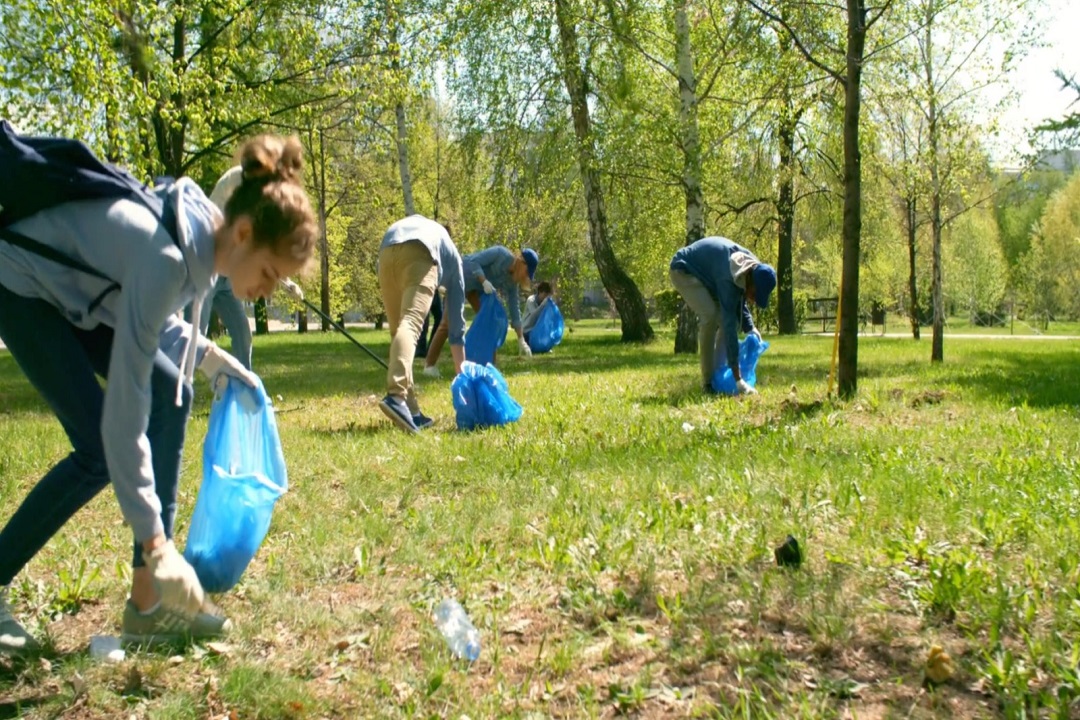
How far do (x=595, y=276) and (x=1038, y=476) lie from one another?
52.6 feet

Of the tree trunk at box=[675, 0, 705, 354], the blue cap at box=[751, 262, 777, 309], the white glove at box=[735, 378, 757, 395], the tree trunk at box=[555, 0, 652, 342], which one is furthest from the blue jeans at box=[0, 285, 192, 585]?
the tree trunk at box=[555, 0, 652, 342]

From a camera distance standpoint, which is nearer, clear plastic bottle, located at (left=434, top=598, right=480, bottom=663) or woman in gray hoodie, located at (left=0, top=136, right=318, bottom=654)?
woman in gray hoodie, located at (left=0, top=136, right=318, bottom=654)

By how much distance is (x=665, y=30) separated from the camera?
1466 centimetres

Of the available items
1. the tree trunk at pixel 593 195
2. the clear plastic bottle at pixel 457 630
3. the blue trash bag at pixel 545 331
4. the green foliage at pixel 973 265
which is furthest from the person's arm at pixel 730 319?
the green foliage at pixel 973 265

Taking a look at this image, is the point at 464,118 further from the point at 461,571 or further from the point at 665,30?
the point at 461,571

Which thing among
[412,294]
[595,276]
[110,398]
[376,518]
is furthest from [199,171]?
[110,398]

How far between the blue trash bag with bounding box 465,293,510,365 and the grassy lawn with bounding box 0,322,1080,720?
378cm

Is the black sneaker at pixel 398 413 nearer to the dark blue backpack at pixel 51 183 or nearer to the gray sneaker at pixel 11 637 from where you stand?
the gray sneaker at pixel 11 637

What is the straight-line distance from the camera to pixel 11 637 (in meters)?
2.54

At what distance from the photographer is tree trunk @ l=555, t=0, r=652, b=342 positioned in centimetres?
1459

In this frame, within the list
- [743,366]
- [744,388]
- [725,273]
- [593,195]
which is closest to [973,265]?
[593,195]

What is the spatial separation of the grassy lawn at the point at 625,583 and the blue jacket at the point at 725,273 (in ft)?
6.35

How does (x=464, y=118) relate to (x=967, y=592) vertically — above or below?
above

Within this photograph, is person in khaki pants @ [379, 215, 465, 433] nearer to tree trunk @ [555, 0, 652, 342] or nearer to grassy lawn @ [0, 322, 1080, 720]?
grassy lawn @ [0, 322, 1080, 720]
